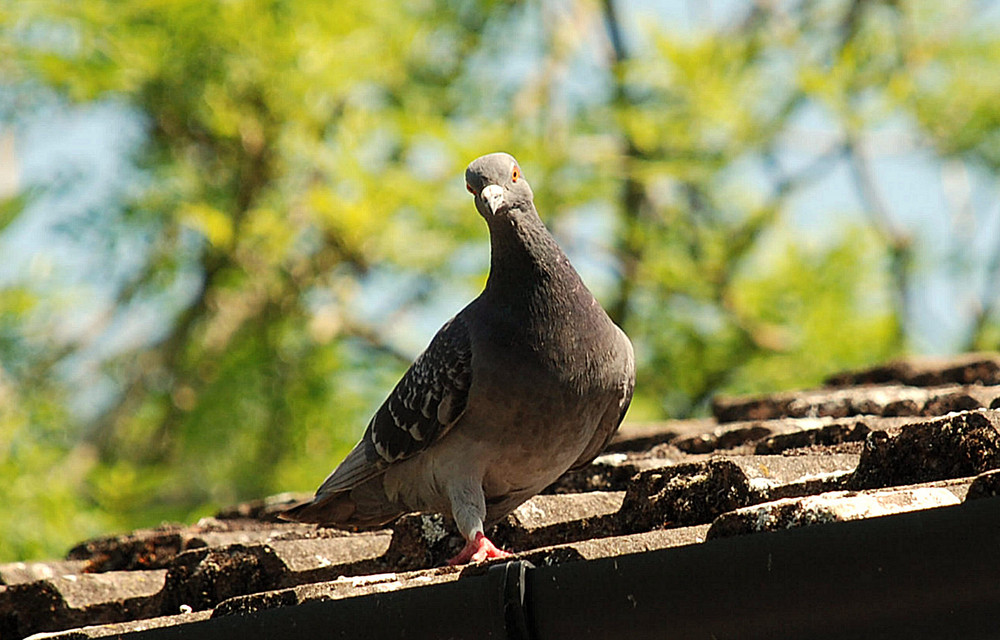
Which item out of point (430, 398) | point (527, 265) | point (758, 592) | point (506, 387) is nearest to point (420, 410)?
point (430, 398)

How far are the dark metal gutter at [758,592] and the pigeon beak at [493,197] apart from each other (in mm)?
1148

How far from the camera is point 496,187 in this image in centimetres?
320

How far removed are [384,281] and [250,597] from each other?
788 centimetres

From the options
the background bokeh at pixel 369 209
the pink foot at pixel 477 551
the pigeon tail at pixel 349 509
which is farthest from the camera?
the background bokeh at pixel 369 209

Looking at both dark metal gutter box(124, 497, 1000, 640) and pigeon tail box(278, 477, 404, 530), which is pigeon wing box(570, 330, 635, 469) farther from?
dark metal gutter box(124, 497, 1000, 640)

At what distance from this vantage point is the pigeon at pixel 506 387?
10.2 feet

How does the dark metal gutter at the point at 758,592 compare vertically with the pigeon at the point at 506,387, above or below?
below

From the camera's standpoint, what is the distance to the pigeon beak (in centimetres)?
314

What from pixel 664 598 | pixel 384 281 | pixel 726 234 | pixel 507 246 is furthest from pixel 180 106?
pixel 664 598

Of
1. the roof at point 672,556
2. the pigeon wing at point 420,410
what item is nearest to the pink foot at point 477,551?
the roof at point 672,556

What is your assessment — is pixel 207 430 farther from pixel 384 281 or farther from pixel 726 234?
pixel 726 234

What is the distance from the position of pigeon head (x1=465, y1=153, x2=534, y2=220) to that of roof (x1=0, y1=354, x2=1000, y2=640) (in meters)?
0.77

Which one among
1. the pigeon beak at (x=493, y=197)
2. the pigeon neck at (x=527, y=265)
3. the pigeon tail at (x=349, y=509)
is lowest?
the pigeon tail at (x=349, y=509)

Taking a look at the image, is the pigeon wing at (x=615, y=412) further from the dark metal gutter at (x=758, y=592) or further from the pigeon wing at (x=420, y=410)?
the dark metal gutter at (x=758, y=592)
